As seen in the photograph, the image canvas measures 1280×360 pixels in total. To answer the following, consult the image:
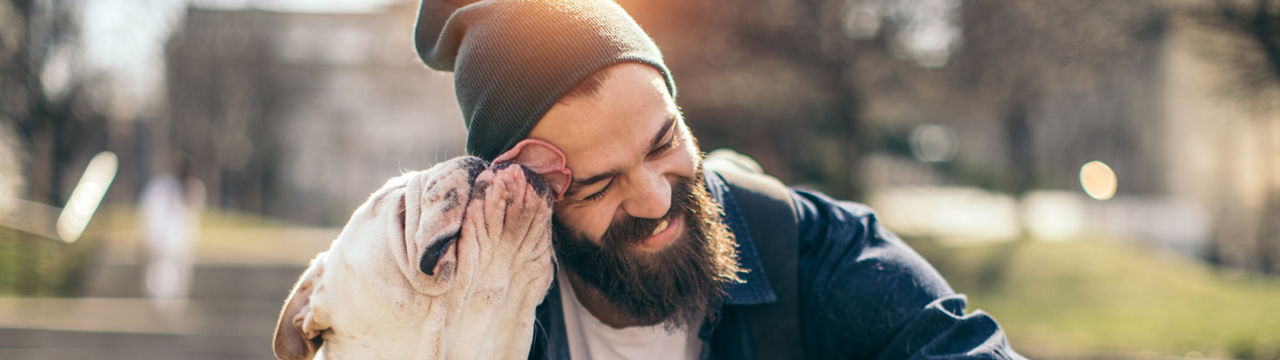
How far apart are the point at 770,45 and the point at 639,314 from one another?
29.4 feet

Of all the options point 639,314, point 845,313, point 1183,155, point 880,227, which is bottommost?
point 1183,155

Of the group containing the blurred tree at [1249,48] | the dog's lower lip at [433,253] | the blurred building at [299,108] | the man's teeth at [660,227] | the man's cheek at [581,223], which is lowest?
the blurred building at [299,108]

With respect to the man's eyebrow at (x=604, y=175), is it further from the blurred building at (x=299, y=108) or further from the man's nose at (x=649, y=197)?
the blurred building at (x=299, y=108)

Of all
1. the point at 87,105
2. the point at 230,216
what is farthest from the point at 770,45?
the point at 230,216

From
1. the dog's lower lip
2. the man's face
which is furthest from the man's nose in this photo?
the dog's lower lip

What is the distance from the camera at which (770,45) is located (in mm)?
10641

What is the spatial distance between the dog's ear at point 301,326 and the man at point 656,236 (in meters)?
0.52

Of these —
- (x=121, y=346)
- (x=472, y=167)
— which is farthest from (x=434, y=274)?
(x=121, y=346)

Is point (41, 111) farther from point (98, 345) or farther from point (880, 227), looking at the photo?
point (880, 227)

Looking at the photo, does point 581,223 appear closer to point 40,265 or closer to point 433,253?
point 433,253

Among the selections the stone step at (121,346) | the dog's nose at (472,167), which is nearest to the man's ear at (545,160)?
the dog's nose at (472,167)

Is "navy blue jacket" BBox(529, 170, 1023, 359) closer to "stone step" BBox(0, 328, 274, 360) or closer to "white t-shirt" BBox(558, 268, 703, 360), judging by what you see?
"white t-shirt" BBox(558, 268, 703, 360)

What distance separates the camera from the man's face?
6.07 ft

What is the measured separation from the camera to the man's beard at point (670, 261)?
1977mm
